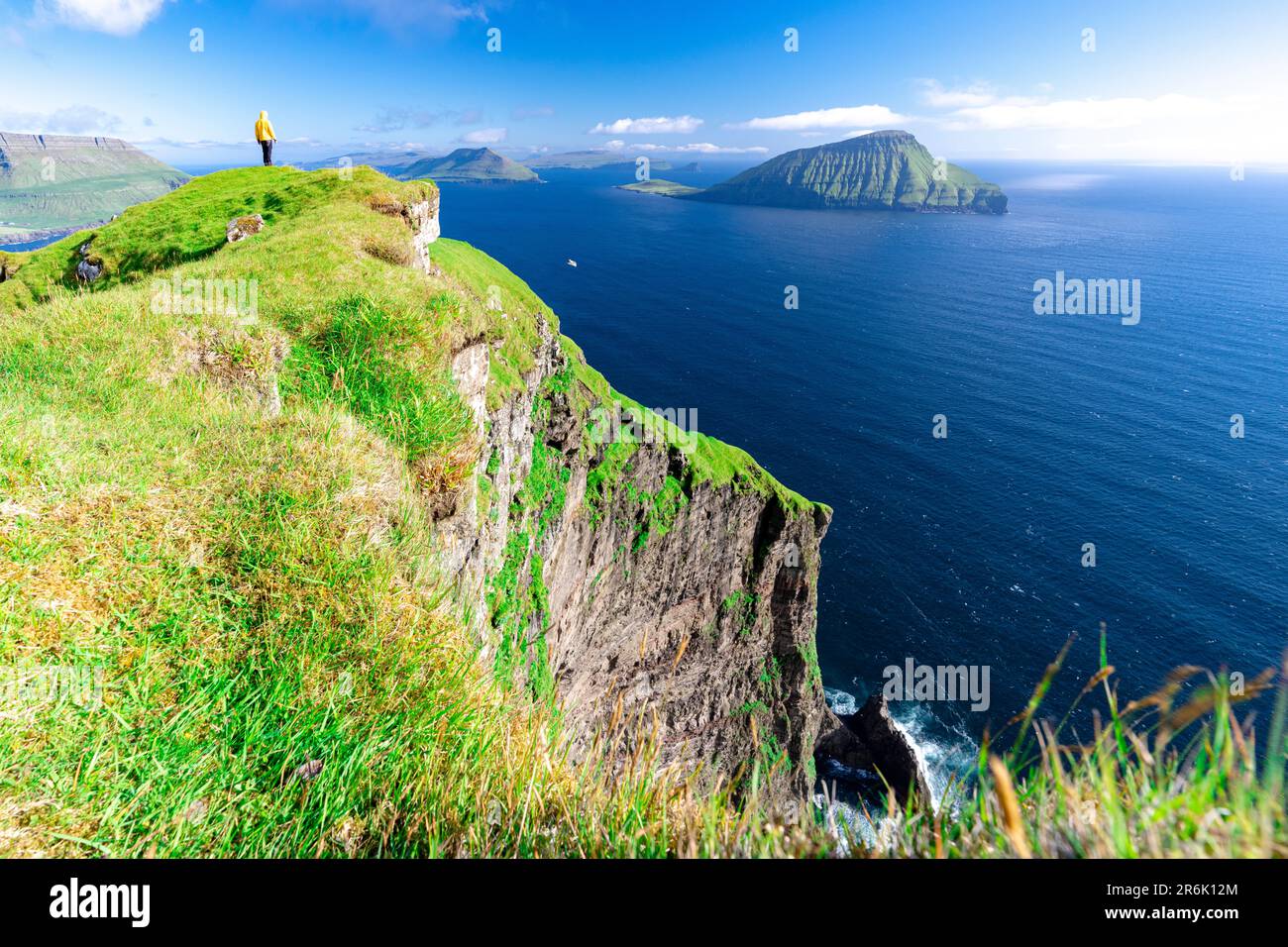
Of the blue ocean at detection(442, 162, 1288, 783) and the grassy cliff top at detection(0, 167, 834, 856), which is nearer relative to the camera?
the grassy cliff top at detection(0, 167, 834, 856)

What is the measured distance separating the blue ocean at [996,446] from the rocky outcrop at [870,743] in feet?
8.70

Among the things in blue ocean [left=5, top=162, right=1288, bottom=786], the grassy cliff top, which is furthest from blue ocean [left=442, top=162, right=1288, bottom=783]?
the grassy cliff top

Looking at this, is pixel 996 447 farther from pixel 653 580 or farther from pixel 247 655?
pixel 247 655

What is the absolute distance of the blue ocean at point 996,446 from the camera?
4744 cm

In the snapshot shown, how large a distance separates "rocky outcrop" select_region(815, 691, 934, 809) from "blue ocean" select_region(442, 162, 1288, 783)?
2652mm

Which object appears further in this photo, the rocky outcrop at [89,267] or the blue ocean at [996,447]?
the blue ocean at [996,447]

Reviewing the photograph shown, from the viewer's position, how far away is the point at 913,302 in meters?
122

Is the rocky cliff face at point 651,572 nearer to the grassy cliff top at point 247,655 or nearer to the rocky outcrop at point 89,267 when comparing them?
the grassy cliff top at point 247,655

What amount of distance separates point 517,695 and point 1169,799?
6083mm

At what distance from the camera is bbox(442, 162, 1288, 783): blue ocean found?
4744 cm

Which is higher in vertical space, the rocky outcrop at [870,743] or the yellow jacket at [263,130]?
the yellow jacket at [263,130]

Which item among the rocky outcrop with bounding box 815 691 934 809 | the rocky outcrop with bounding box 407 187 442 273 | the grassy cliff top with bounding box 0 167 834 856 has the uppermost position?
the rocky outcrop with bounding box 407 187 442 273

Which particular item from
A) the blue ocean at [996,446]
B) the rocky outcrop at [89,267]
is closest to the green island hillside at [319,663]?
the rocky outcrop at [89,267]

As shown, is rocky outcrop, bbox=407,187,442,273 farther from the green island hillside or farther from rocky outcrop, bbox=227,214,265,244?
the green island hillside
